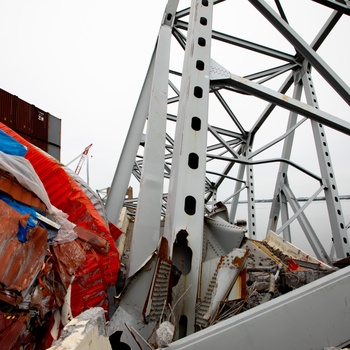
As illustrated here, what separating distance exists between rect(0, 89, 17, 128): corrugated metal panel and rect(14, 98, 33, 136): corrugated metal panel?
20 centimetres

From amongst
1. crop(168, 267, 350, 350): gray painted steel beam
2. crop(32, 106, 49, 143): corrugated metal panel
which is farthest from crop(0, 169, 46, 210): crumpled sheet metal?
crop(32, 106, 49, 143): corrugated metal panel

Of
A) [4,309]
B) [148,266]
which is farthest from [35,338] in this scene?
[148,266]

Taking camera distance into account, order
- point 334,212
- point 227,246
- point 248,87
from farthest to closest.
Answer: point 334,212 < point 227,246 < point 248,87

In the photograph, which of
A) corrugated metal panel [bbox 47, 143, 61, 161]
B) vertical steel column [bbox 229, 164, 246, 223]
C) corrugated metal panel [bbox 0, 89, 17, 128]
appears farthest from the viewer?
corrugated metal panel [bbox 47, 143, 61, 161]

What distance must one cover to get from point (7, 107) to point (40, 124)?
122 cm

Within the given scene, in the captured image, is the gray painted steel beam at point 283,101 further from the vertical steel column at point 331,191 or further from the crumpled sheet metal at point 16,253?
the crumpled sheet metal at point 16,253

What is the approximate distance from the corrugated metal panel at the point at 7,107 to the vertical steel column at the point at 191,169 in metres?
8.06

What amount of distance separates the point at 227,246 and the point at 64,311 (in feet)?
6.31

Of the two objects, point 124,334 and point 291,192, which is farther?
point 291,192

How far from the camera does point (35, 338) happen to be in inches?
82.0

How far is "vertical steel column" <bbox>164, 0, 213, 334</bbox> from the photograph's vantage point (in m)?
2.03

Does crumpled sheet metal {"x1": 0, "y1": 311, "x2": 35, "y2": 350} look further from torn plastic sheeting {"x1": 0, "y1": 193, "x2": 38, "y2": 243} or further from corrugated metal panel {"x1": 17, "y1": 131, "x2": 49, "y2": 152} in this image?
corrugated metal panel {"x1": 17, "y1": 131, "x2": 49, "y2": 152}

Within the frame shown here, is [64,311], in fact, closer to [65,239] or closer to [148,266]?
[65,239]

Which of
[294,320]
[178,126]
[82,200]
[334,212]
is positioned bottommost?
[294,320]
